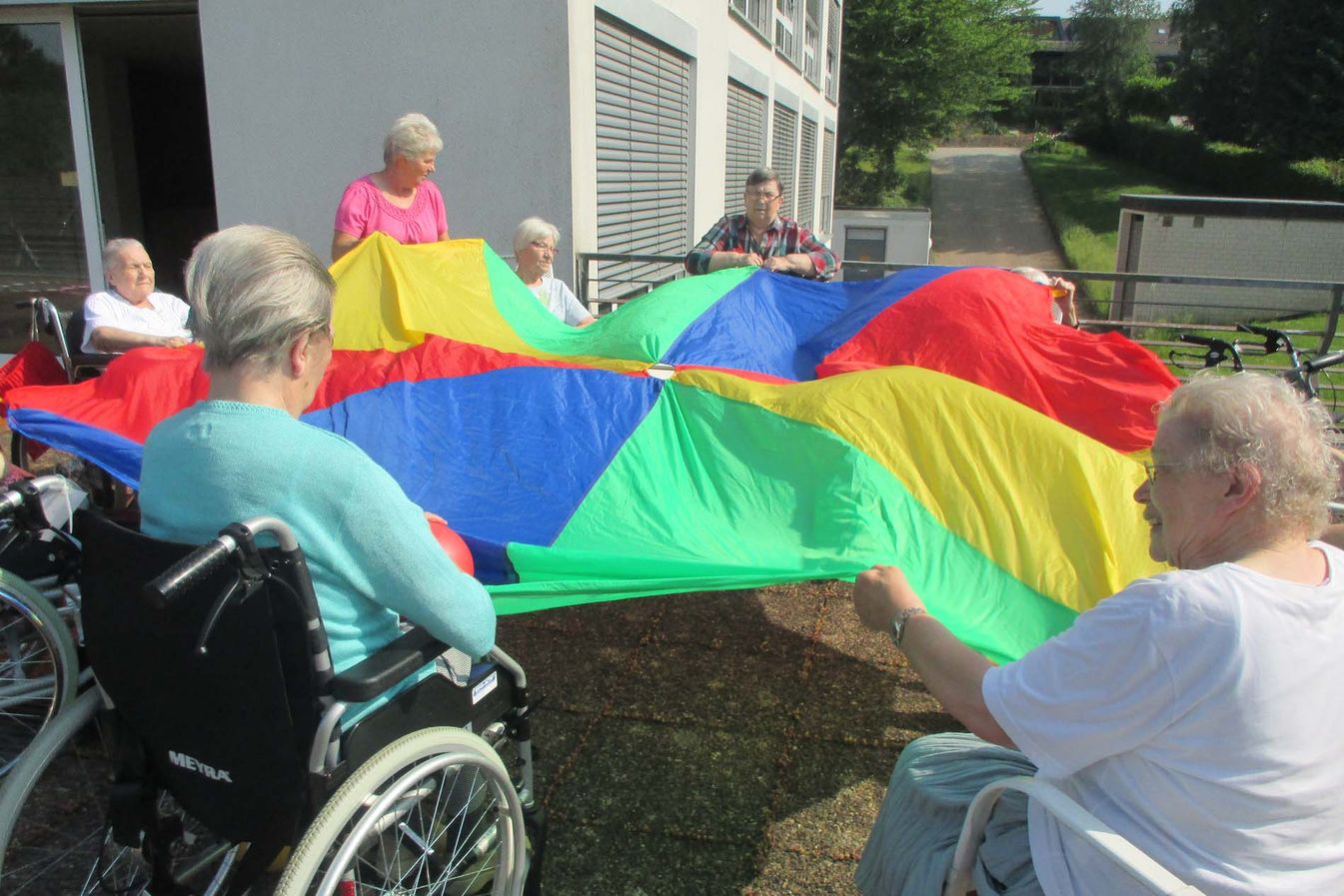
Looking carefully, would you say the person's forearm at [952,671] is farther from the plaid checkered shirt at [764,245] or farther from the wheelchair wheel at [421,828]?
the plaid checkered shirt at [764,245]

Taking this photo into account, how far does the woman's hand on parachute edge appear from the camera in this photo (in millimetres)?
1676

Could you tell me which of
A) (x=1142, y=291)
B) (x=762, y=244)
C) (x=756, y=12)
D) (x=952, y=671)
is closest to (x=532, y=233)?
(x=762, y=244)

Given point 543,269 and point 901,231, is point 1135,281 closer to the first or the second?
point 543,269

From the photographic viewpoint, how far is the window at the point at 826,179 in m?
23.5

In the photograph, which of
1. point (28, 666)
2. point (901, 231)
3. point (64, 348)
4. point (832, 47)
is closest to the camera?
point (28, 666)

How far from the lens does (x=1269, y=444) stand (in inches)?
49.6

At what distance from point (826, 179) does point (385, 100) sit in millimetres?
20029

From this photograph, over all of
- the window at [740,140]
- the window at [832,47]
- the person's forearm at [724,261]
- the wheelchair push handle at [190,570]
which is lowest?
the wheelchair push handle at [190,570]

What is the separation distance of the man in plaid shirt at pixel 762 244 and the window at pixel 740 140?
7.08 meters

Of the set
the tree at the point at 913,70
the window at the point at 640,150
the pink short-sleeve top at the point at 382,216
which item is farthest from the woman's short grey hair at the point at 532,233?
the tree at the point at 913,70

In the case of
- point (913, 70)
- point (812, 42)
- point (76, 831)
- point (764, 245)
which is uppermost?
point (913, 70)

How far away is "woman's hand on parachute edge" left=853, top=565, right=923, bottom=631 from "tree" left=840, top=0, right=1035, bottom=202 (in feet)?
109

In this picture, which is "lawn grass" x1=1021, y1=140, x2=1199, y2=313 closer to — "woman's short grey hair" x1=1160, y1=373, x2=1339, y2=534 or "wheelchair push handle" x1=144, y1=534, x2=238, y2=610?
"woman's short grey hair" x1=1160, y1=373, x2=1339, y2=534

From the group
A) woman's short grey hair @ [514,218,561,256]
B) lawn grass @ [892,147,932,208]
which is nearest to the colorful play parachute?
woman's short grey hair @ [514,218,561,256]
